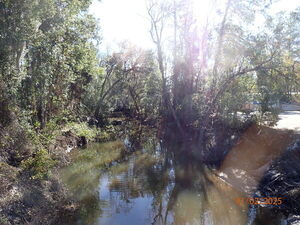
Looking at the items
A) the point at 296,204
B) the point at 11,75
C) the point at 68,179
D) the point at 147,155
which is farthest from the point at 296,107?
the point at 11,75

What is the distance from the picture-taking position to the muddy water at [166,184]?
6199 millimetres

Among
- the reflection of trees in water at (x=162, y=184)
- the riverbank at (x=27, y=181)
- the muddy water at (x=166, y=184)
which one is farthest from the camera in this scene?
the reflection of trees in water at (x=162, y=184)

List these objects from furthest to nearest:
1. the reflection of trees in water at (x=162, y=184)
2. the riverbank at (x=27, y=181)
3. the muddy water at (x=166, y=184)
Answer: the reflection of trees in water at (x=162, y=184)
the muddy water at (x=166, y=184)
the riverbank at (x=27, y=181)

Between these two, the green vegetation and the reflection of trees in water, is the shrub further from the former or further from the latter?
the reflection of trees in water

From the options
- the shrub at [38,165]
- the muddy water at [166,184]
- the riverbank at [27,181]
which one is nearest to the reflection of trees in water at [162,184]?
the muddy water at [166,184]

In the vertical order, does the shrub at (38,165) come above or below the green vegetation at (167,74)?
below

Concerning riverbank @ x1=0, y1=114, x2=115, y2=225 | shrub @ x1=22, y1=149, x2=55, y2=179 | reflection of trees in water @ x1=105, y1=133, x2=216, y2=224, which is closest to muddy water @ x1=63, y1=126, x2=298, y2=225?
reflection of trees in water @ x1=105, y1=133, x2=216, y2=224

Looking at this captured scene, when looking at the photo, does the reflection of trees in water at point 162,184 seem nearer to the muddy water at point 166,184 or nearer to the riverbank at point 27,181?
the muddy water at point 166,184

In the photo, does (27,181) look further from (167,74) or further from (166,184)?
(167,74)

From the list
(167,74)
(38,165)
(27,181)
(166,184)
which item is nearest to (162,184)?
(166,184)

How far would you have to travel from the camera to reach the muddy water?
6.20m

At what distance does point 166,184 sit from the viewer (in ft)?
27.8

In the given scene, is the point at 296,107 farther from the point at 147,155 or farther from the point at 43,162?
the point at 43,162

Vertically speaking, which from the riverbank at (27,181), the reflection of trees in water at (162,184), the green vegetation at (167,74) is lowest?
the reflection of trees in water at (162,184)
